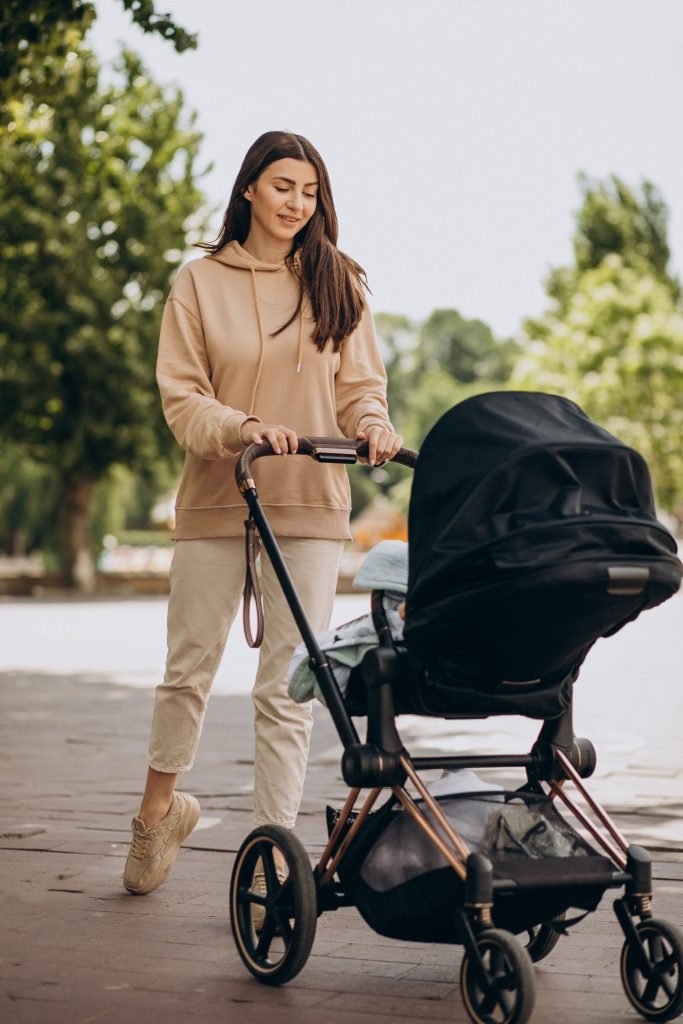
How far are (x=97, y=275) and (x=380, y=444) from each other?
29.5 m

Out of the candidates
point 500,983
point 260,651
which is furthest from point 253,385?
point 500,983

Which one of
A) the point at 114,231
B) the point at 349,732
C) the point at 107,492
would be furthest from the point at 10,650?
the point at 107,492

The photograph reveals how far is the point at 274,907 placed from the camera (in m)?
3.75

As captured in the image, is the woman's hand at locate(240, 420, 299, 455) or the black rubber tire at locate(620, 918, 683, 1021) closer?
the black rubber tire at locate(620, 918, 683, 1021)

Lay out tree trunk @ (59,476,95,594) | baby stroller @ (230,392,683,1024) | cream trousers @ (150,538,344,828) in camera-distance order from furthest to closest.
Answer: tree trunk @ (59,476,95,594) < cream trousers @ (150,538,344,828) < baby stroller @ (230,392,683,1024)

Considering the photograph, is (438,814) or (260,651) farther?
(260,651)

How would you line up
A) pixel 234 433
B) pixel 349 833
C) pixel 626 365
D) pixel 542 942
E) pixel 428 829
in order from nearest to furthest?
pixel 428 829 < pixel 349 833 < pixel 542 942 < pixel 234 433 < pixel 626 365

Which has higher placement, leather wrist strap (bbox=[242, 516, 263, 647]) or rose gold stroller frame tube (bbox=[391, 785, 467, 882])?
leather wrist strap (bbox=[242, 516, 263, 647])

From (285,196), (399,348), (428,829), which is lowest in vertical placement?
(399,348)

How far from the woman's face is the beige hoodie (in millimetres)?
128

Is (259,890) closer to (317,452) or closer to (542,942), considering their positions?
(542,942)

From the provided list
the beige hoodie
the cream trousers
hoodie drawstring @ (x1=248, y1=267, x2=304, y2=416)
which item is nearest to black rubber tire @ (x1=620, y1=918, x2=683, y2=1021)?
Result: the cream trousers

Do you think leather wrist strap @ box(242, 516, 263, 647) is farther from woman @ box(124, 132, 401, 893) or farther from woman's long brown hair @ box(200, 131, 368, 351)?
woman's long brown hair @ box(200, 131, 368, 351)

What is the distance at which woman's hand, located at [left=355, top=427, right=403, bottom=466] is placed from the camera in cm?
418
